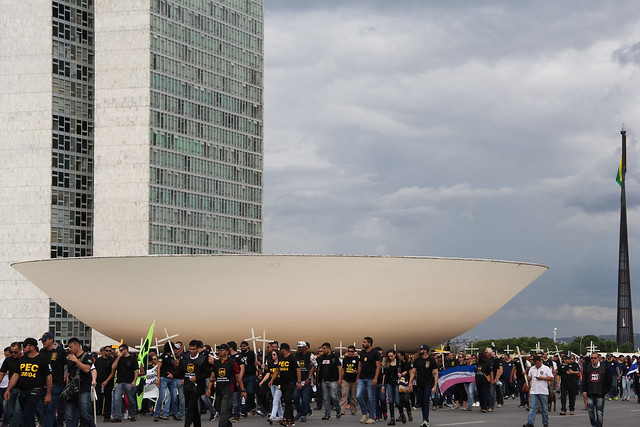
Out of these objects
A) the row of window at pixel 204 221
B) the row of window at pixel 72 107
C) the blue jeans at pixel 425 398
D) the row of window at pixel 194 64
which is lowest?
the blue jeans at pixel 425 398

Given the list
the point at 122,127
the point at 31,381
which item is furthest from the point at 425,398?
the point at 122,127

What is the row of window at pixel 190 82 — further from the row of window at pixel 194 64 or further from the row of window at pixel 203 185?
the row of window at pixel 203 185

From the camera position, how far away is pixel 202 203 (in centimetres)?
11388

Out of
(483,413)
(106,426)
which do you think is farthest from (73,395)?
(483,413)

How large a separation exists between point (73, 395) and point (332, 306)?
27111 millimetres

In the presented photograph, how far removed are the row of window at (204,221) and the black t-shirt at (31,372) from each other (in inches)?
3555

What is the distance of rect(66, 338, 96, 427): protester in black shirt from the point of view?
1888cm

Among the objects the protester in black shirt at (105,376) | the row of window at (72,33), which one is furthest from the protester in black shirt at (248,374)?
the row of window at (72,33)

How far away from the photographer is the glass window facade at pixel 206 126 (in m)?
109

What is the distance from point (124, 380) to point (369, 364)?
5.81m

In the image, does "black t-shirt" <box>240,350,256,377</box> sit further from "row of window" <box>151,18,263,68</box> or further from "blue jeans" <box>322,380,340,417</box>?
"row of window" <box>151,18,263,68</box>

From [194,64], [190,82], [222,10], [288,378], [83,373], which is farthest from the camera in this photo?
[222,10]

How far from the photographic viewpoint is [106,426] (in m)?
24.3

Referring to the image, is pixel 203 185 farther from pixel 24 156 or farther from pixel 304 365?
pixel 304 365
